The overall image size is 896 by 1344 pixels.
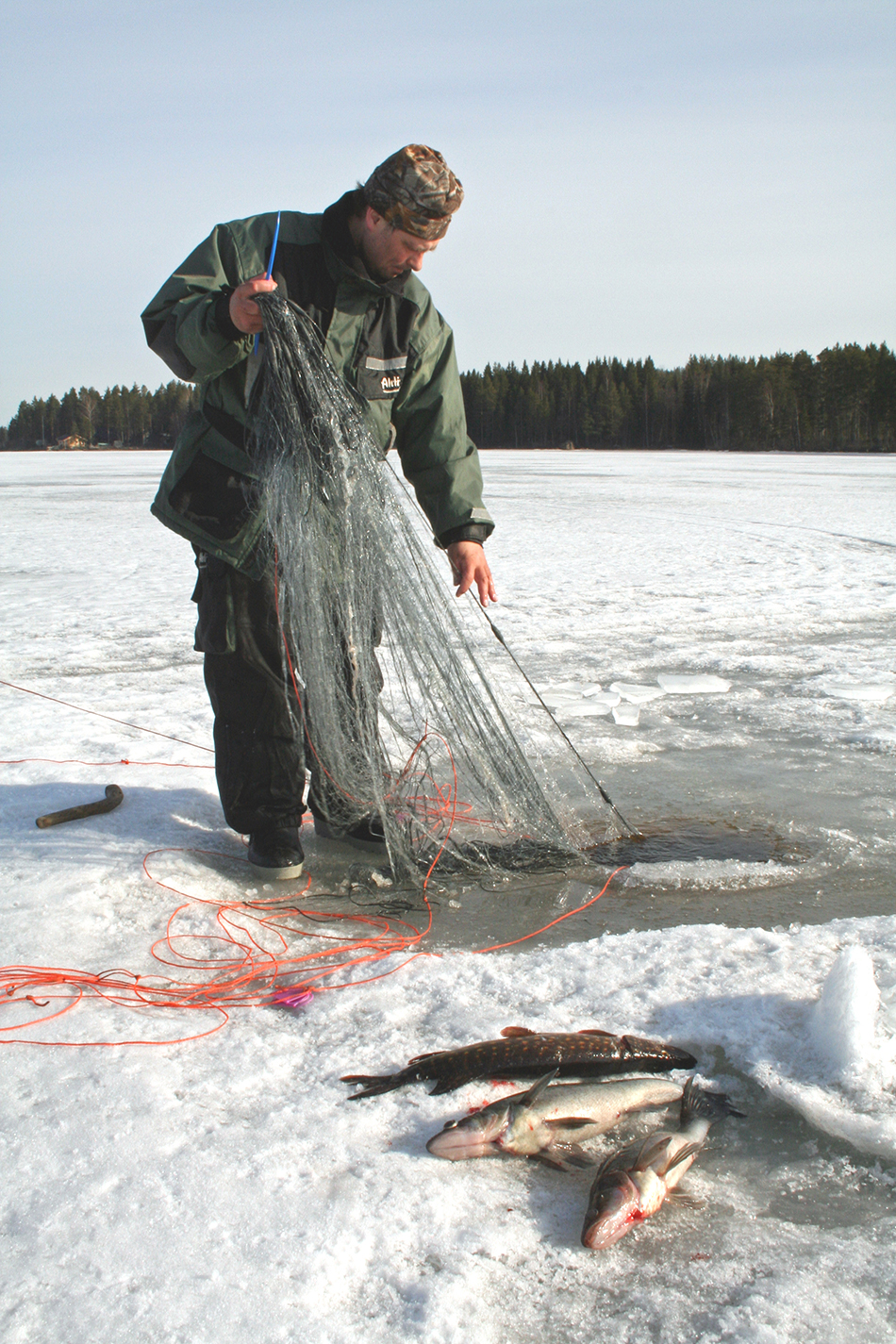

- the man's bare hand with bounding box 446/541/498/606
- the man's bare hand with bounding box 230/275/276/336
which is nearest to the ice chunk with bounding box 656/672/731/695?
the man's bare hand with bounding box 446/541/498/606

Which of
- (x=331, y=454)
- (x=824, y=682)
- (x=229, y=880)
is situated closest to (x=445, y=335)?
(x=331, y=454)

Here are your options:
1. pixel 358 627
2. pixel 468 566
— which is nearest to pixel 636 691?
pixel 468 566

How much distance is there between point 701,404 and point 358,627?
248ft

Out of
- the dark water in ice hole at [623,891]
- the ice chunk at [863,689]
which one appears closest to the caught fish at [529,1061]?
the dark water in ice hole at [623,891]

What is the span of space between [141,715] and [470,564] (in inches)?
78.9

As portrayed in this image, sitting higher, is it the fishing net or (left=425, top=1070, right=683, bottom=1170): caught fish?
the fishing net

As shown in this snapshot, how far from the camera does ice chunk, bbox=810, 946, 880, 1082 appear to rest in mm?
1740

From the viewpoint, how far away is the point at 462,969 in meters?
2.14

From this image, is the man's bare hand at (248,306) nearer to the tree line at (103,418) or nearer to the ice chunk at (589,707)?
the ice chunk at (589,707)

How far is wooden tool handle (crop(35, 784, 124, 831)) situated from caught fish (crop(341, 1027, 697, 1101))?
1514 millimetres

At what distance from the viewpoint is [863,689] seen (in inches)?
182

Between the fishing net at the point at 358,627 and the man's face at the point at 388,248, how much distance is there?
241mm

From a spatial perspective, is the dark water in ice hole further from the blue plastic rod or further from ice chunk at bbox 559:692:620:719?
the blue plastic rod

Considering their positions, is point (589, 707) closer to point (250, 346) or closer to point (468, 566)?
point (468, 566)
